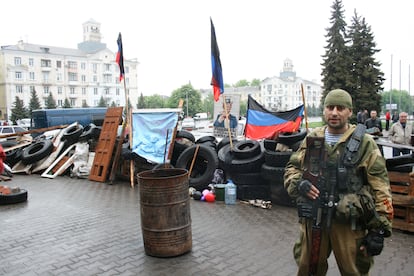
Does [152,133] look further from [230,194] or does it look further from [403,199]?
[403,199]

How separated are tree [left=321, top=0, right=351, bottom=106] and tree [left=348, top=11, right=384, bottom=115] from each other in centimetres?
71

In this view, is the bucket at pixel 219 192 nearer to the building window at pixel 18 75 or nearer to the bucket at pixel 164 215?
the bucket at pixel 164 215

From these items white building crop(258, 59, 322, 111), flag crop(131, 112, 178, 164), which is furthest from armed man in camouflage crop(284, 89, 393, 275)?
white building crop(258, 59, 322, 111)

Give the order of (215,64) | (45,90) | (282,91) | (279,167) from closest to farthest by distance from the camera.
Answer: (279,167) < (215,64) < (45,90) < (282,91)

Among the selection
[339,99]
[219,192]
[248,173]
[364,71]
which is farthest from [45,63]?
[339,99]

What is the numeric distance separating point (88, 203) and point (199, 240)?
343 cm

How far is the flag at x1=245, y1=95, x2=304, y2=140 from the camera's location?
31.2 feet

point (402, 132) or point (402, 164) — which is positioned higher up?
point (402, 132)

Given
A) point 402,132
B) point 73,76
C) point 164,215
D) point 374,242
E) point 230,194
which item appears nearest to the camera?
point 374,242

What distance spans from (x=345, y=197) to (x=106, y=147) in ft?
29.7

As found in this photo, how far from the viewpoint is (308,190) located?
9.24 ft

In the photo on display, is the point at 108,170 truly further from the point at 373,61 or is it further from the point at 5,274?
the point at 373,61

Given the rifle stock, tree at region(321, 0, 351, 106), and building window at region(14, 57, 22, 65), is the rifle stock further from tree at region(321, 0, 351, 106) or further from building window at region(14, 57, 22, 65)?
building window at region(14, 57, 22, 65)

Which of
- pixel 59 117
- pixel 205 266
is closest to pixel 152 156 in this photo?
pixel 205 266
